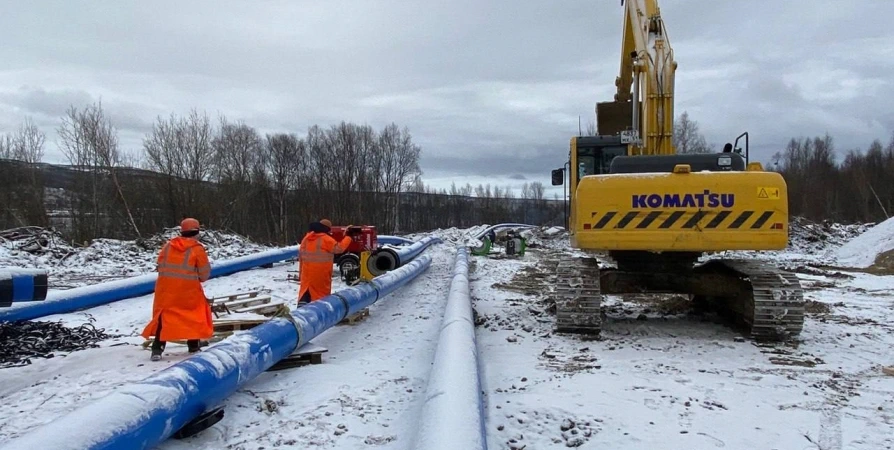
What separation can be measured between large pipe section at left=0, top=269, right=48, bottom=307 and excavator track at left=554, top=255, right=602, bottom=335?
500 cm

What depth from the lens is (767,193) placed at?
19.0 ft

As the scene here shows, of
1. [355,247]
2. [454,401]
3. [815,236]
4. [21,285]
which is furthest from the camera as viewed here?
[815,236]

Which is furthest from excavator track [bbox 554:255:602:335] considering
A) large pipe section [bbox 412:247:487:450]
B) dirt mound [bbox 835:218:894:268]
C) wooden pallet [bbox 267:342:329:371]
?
dirt mound [bbox 835:218:894:268]

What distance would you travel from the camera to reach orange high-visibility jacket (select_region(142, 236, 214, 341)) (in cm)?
541

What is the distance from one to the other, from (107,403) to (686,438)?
3.37 meters

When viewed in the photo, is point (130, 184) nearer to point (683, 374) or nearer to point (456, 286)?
point (456, 286)

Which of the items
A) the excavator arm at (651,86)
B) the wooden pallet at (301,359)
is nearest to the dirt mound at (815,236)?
the excavator arm at (651,86)

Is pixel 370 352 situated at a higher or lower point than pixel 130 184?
lower

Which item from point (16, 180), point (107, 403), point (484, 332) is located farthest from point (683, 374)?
point (16, 180)

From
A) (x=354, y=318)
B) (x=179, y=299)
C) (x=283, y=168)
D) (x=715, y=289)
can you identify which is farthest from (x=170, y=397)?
(x=283, y=168)

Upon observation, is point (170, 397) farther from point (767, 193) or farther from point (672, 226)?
point (767, 193)

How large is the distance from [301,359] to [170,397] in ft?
6.95

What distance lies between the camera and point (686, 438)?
3584 millimetres

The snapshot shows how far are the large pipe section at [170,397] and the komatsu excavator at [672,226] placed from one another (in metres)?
3.10
